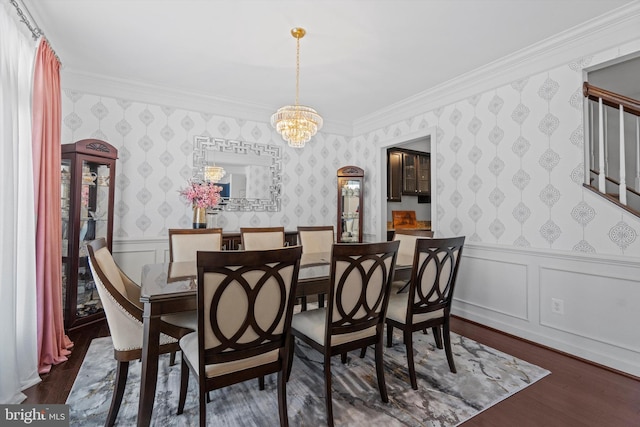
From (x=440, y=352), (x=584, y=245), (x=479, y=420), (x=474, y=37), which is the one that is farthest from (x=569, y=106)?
(x=479, y=420)

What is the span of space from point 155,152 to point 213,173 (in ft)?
2.29

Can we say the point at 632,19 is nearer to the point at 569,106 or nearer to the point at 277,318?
the point at 569,106

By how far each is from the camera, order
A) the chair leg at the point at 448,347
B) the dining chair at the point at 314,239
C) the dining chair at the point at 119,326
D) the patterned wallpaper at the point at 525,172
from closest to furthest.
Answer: the dining chair at the point at 119,326
the chair leg at the point at 448,347
the patterned wallpaper at the point at 525,172
the dining chair at the point at 314,239

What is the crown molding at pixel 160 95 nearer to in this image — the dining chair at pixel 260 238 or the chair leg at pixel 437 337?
the dining chair at pixel 260 238

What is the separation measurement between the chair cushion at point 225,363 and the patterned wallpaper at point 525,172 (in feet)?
8.56

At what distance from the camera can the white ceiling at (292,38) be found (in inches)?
88.0

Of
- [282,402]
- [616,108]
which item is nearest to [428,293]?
[282,402]

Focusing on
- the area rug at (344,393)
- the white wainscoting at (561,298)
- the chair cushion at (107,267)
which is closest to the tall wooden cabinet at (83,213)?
the area rug at (344,393)

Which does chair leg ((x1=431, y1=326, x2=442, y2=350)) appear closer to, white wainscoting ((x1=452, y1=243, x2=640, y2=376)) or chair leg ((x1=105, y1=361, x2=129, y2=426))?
white wainscoting ((x1=452, y1=243, x2=640, y2=376))

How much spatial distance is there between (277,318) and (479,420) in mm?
1296

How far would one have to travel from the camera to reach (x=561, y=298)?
8.68 feet

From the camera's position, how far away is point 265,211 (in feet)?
14.3

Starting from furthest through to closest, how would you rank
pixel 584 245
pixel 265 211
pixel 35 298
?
pixel 265 211
pixel 584 245
pixel 35 298

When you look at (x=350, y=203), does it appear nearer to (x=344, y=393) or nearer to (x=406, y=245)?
(x=406, y=245)
